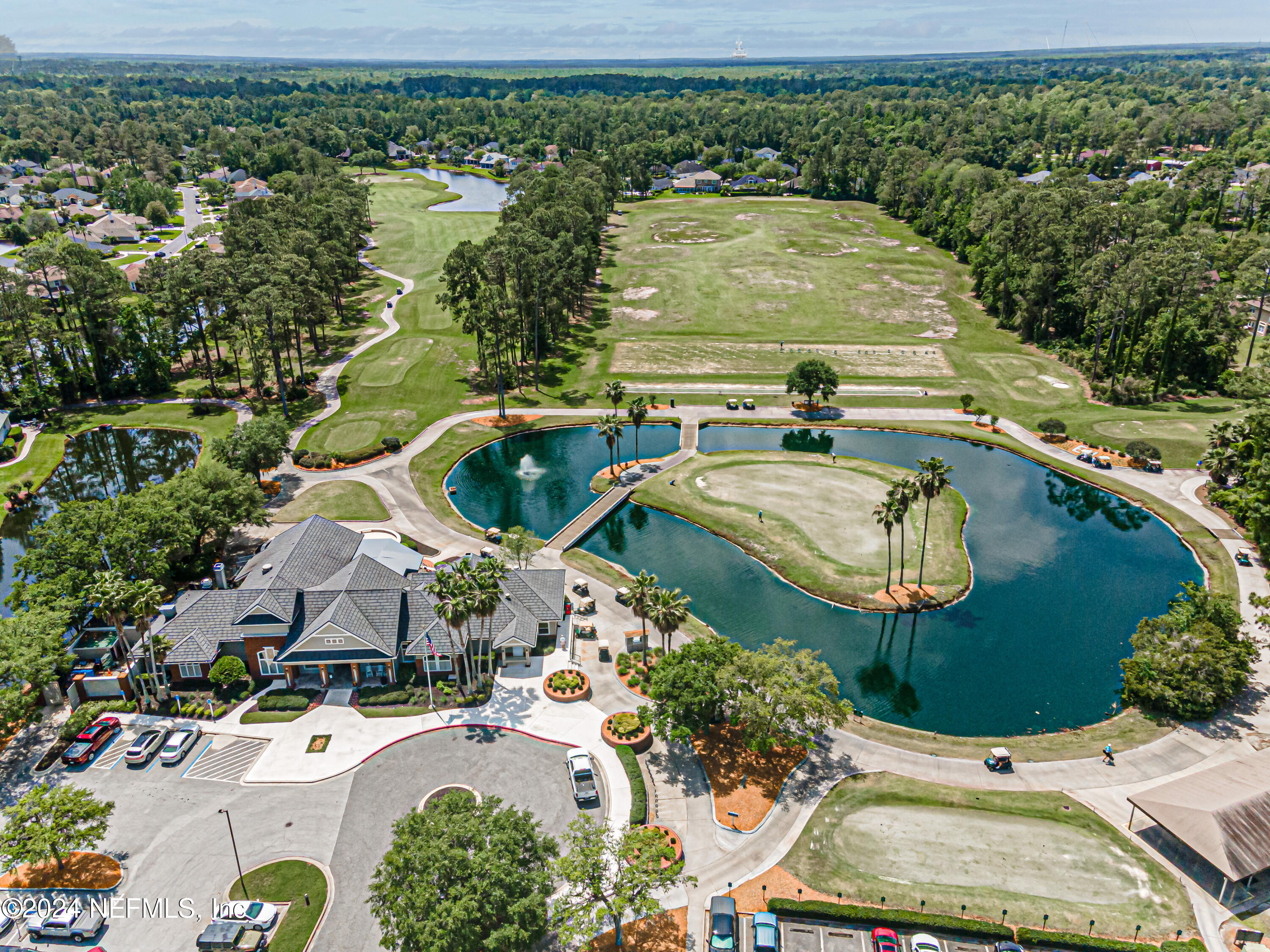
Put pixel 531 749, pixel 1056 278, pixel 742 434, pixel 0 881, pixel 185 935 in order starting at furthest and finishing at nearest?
pixel 1056 278
pixel 742 434
pixel 531 749
pixel 0 881
pixel 185 935

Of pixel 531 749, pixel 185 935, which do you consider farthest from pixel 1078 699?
pixel 185 935

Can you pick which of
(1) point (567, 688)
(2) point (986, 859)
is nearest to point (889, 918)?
(2) point (986, 859)

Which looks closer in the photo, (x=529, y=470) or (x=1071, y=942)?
(x=1071, y=942)

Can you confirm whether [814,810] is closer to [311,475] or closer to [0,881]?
[0,881]

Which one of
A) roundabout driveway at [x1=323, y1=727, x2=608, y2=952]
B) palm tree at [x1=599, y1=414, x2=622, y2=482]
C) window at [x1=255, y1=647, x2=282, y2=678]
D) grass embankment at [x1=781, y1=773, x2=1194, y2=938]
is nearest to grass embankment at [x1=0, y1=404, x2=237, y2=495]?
window at [x1=255, y1=647, x2=282, y2=678]

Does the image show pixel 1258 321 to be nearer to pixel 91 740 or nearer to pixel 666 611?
pixel 666 611

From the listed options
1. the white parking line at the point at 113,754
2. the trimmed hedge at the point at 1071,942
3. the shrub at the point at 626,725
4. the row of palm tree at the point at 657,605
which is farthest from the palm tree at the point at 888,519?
the white parking line at the point at 113,754
